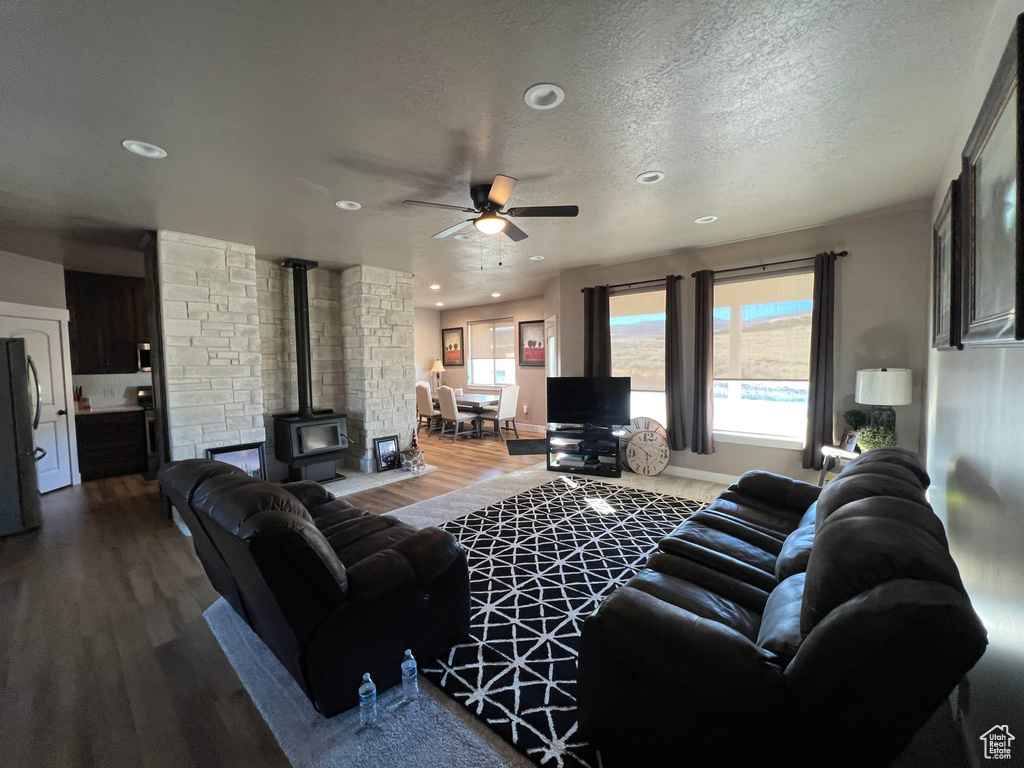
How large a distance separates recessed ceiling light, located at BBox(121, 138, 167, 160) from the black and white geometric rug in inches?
119

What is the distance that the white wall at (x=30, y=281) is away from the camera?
428cm

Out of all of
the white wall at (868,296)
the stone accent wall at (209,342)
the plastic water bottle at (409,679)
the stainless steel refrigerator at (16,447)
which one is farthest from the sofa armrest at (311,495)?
the white wall at (868,296)

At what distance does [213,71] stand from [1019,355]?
299 centimetres

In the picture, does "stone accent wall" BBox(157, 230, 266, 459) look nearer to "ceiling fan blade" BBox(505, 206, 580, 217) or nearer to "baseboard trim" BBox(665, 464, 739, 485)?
"ceiling fan blade" BBox(505, 206, 580, 217)

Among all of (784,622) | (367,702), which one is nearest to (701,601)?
(784,622)

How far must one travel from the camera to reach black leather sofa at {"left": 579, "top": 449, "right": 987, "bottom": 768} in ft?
2.91

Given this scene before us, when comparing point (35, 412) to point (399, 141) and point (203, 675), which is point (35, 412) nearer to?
point (203, 675)

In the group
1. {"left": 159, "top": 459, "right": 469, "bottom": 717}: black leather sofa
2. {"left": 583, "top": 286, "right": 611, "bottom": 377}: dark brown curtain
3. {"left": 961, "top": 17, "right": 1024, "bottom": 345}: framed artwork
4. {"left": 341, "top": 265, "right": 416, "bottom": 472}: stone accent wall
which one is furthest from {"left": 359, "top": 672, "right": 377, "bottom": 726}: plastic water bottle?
{"left": 583, "top": 286, "right": 611, "bottom": 377}: dark brown curtain

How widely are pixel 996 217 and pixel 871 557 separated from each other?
1.15 metres

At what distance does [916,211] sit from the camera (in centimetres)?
341

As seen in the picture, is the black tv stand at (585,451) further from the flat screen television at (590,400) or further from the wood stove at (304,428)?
the wood stove at (304,428)

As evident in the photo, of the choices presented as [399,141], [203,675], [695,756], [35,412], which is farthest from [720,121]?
[35,412]

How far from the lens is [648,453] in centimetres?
493

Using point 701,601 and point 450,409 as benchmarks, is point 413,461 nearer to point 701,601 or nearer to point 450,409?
point 450,409
